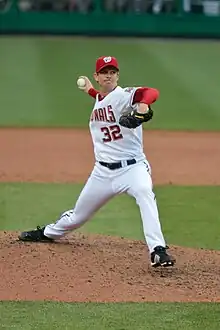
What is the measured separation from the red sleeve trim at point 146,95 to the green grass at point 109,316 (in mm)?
1572

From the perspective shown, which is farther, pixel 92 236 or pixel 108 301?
pixel 92 236

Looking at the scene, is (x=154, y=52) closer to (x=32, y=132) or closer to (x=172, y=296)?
(x=32, y=132)

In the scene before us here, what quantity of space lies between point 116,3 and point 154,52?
3696mm

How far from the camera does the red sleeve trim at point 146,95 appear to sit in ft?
21.6

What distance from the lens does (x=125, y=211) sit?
938 cm

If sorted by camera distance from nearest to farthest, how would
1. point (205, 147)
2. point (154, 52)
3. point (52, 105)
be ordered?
point (205, 147), point (52, 105), point (154, 52)

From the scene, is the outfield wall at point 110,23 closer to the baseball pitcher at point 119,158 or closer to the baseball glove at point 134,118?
the baseball pitcher at point 119,158

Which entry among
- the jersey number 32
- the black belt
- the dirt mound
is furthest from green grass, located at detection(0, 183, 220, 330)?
the jersey number 32

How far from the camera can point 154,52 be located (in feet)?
77.0

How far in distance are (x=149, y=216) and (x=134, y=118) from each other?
0.81m

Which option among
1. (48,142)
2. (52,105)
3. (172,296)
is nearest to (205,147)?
(48,142)

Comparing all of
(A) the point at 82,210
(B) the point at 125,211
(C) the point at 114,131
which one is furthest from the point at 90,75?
(C) the point at 114,131

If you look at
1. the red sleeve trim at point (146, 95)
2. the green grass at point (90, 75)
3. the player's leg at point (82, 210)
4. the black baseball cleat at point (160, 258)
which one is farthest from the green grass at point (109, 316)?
the green grass at point (90, 75)

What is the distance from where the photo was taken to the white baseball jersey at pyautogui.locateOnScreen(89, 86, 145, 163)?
22.6ft
